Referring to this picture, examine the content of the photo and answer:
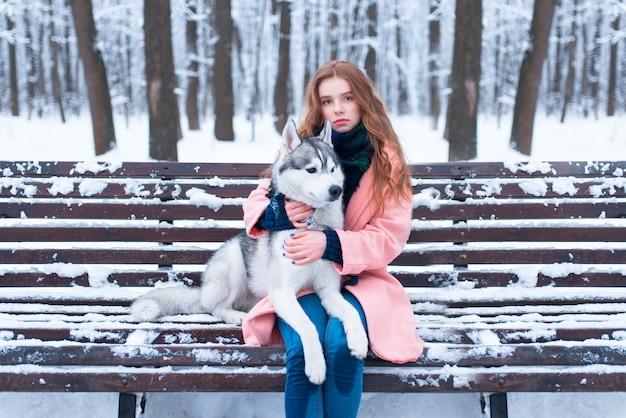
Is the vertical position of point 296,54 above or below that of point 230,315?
above

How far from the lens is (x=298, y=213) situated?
2.70 m

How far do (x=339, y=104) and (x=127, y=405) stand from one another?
1.92 m

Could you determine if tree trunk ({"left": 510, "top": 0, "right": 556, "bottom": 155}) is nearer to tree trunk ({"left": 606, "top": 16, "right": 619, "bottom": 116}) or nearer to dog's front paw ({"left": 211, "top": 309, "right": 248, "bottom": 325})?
dog's front paw ({"left": 211, "top": 309, "right": 248, "bottom": 325})

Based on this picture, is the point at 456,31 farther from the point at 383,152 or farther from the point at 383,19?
the point at 383,19

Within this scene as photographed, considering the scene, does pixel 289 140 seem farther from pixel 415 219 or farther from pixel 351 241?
pixel 415 219

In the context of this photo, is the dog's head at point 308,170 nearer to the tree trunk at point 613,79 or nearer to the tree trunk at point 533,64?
the tree trunk at point 533,64

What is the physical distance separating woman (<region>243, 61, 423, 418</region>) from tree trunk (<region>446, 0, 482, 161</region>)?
6.28 meters

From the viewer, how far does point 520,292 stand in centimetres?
340

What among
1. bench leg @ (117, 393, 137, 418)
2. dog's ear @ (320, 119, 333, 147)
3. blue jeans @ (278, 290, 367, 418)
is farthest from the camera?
dog's ear @ (320, 119, 333, 147)

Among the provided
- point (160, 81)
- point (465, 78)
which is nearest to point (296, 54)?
point (160, 81)

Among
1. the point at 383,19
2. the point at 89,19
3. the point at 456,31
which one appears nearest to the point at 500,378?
the point at 456,31

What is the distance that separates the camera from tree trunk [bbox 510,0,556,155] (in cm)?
914

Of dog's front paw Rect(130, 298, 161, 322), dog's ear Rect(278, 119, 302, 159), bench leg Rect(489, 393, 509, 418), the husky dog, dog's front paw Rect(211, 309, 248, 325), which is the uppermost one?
dog's ear Rect(278, 119, 302, 159)

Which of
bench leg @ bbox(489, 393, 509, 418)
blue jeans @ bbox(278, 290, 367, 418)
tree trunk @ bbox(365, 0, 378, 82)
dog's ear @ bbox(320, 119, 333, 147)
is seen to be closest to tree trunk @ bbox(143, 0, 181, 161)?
dog's ear @ bbox(320, 119, 333, 147)
